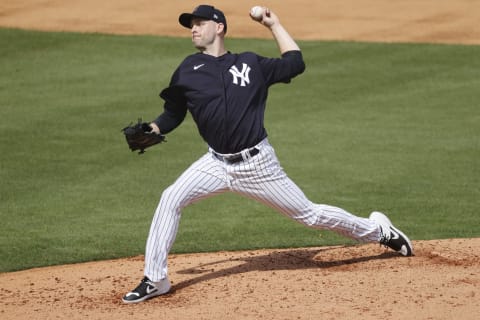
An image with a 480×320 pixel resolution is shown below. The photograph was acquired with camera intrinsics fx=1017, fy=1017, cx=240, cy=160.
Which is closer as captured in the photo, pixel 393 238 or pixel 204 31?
pixel 204 31

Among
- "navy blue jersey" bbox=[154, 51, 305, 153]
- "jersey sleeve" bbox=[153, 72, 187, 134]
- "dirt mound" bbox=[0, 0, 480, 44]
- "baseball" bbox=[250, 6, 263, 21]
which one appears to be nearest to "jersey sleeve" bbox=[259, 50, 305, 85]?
"navy blue jersey" bbox=[154, 51, 305, 153]

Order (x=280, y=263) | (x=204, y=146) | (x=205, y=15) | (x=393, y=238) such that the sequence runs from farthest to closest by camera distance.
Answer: (x=204, y=146) → (x=280, y=263) → (x=393, y=238) → (x=205, y=15)

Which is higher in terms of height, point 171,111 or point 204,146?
point 171,111

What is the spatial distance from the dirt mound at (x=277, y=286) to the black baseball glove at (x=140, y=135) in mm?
1036

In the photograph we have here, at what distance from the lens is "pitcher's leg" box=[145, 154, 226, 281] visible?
672cm

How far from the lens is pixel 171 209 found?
6.76m

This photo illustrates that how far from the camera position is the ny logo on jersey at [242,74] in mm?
6780

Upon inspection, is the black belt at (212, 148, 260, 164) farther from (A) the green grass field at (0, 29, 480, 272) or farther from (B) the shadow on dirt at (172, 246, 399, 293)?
(A) the green grass field at (0, 29, 480, 272)

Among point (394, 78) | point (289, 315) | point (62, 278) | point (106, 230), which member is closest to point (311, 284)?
point (289, 315)

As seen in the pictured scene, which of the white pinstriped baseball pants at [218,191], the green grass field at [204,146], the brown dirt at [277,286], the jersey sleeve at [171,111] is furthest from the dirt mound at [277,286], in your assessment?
the jersey sleeve at [171,111]

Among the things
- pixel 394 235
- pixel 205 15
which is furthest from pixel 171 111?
pixel 394 235

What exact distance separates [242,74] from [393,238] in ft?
5.71

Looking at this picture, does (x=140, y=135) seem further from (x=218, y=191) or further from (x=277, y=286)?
(x=277, y=286)

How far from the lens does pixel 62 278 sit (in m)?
7.55
